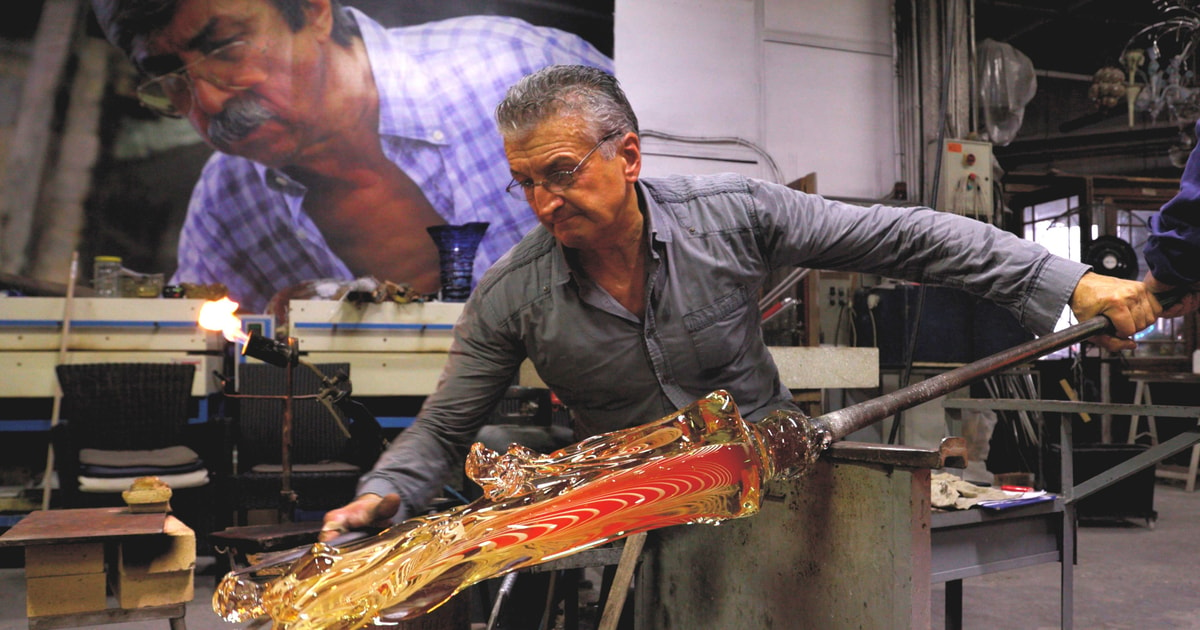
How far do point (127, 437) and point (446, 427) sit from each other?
135 inches

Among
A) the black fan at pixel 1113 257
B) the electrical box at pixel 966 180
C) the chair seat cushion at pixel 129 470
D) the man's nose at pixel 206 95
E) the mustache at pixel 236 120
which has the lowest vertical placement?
the chair seat cushion at pixel 129 470

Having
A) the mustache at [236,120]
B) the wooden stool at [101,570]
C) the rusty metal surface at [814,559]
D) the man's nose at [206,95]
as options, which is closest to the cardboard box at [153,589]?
the wooden stool at [101,570]

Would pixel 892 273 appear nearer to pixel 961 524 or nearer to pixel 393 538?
pixel 961 524

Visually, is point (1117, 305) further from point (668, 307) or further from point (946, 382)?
point (668, 307)

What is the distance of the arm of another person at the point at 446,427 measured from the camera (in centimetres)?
164

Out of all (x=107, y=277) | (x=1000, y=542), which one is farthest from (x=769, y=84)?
(x=1000, y=542)

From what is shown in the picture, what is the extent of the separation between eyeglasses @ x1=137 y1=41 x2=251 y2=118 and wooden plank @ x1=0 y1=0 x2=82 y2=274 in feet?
1.70

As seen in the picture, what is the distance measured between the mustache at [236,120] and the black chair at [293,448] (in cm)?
177

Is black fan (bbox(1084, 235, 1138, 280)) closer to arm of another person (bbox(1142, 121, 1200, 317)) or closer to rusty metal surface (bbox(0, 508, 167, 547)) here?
arm of another person (bbox(1142, 121, 1200, 317))

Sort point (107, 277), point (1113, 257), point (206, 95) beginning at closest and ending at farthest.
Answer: point (107, 277) < point (206, 95) < point (1113, 257)

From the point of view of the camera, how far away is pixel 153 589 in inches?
118

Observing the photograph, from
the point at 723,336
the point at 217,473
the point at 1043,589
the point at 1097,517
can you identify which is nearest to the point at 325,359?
the point at 217,473

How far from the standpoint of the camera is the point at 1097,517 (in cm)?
543

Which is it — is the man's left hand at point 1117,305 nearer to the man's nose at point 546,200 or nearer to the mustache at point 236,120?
the man's nose at point 546,200
